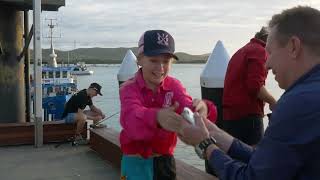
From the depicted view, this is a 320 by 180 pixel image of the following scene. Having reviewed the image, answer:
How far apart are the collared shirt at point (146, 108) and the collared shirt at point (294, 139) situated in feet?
2.68

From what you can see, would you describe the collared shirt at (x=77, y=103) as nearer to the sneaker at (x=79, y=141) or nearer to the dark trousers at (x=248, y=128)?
the sneaker at (x=79, y=141)

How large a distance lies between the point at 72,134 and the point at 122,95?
273 inches

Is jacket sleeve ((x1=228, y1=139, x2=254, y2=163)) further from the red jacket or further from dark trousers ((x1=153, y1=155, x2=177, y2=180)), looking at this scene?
the red jacket

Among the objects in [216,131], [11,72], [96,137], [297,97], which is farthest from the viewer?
[11,72]

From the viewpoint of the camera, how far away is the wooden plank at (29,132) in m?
8.99

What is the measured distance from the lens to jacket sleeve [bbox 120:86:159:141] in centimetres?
241

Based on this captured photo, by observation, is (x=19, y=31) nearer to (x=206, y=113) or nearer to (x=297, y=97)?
(x=206, y=113)

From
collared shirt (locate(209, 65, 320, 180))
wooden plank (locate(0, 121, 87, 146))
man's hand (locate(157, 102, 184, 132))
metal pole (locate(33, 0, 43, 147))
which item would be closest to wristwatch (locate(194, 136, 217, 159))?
man's hand (locate(157, 102, 184, 132))

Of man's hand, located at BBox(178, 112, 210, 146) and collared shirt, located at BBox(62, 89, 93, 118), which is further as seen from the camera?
collared shirt, located at BBox(62, 89, 93, 118)

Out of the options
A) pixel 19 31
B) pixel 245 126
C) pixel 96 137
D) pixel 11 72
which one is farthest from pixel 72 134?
pixel 245 126

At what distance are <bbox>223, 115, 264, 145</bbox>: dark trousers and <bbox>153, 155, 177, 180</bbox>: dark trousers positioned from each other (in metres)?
2.11

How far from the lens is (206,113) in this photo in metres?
2.48

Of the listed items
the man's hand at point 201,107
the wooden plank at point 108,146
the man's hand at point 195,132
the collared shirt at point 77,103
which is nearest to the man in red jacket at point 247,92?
the wooden plank at point 108,146

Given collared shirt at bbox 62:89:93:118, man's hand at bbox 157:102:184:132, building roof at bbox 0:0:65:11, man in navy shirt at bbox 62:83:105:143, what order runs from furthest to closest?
collared shirt at bbox 62:89:93:118 → building roof at bbox 0:0:65:11 → man in navy shirt at bbox 62:83:105:143 → man's hand at bbox 157:102:184:132
